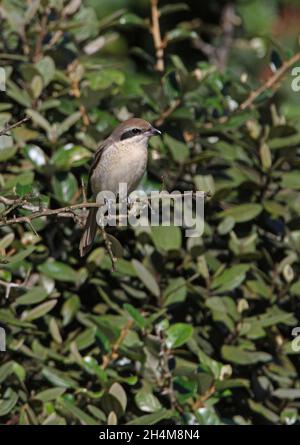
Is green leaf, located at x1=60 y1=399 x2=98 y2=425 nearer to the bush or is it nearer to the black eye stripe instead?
the bush

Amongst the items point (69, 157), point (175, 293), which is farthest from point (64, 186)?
point (175, 293)

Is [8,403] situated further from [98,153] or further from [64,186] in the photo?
[98,153]

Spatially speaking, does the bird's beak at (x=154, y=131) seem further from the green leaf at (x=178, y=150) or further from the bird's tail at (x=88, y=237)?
the bird's tail at (x=88, y=237)

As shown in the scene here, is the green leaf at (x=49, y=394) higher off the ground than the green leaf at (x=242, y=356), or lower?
higher

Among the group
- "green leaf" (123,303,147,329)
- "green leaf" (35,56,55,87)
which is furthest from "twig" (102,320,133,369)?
"green leaf" (35,56,55,87)

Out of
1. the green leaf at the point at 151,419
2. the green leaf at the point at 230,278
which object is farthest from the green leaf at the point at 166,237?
the green leaf at the point at 151,419

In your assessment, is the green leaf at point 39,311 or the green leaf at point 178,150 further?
the green leaf at point 178,150

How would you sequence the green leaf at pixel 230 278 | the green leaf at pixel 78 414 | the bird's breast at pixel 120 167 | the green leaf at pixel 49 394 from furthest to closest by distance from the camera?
the bird's breast at pixel 120 167
the green leaf at pixel 230 278
the green leaf at pixel 49 394
the green leaf at pixel 78 414

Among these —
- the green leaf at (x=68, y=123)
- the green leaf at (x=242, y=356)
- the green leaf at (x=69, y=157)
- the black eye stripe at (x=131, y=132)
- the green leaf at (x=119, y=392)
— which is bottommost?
the green leaf at (x=242, y=356)

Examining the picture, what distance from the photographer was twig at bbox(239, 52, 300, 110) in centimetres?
454

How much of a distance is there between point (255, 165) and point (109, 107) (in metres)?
0.80

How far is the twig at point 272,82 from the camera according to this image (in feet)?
14.9

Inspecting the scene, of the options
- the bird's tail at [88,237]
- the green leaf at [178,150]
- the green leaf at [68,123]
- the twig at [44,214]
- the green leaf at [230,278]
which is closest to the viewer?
the twig at [44,214]

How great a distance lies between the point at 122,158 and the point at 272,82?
2.93ft
